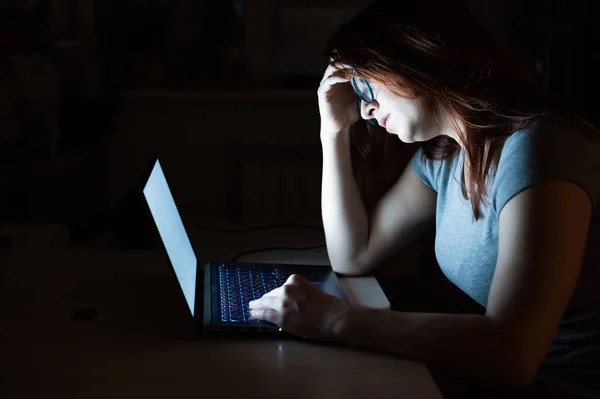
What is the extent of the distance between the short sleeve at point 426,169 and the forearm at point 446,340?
1.50ft

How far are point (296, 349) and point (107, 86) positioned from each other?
122 cm

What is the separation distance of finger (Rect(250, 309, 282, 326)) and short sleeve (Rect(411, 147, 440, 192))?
516mm

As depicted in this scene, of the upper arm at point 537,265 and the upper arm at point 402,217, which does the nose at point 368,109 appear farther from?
the upper arm at point 537,265

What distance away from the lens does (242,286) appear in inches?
52.4

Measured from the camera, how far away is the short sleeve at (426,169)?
4.86 ft

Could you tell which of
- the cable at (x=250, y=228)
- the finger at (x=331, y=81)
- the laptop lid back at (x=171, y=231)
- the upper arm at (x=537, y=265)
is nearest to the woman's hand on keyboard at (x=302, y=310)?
the laptop lid back at (x=171, y=231)

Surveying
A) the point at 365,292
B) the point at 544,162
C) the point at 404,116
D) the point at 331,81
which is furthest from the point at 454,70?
the point at 365,292

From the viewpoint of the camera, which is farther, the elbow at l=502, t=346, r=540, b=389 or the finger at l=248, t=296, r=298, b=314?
the finger at l=248, t=296, r=298, b=314

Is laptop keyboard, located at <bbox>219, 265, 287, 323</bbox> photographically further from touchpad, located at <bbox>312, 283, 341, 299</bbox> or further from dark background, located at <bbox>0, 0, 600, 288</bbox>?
dark background, located at <bbox>0, 0, 600, 288</bbox>

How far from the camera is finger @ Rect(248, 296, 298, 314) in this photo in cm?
113

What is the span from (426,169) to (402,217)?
0.39ft

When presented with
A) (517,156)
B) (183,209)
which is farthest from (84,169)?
(517,156)

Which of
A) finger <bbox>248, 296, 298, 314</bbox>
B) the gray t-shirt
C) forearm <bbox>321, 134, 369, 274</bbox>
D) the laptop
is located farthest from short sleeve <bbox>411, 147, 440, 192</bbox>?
finger <bbox>248, 296, 298, 314</bbox>

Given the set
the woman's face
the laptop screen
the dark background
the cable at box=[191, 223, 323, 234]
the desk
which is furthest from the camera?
the dark background
